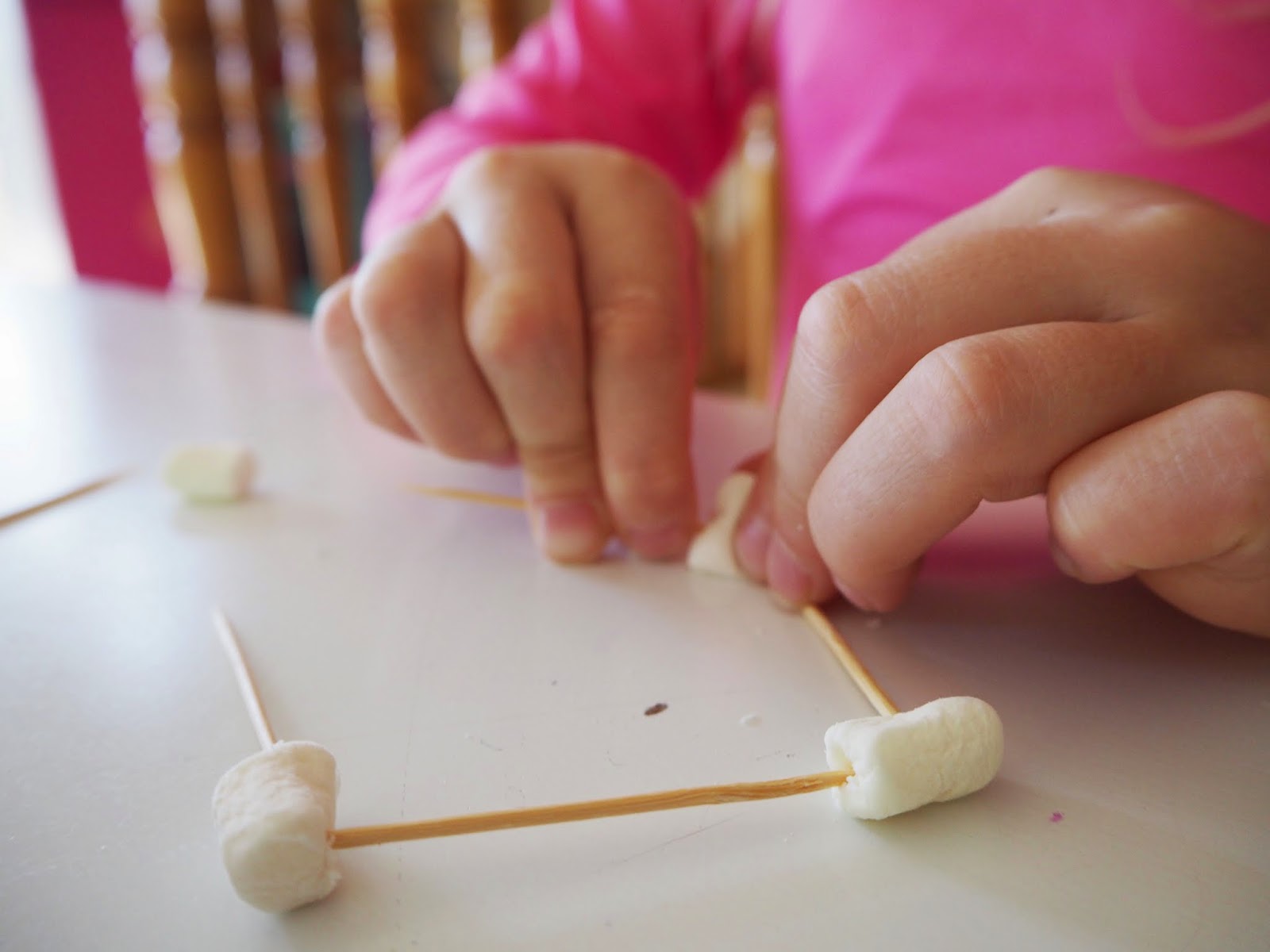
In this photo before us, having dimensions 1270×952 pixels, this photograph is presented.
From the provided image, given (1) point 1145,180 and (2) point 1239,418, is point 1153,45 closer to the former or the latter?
(1) point 1145,180

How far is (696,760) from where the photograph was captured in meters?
0.31

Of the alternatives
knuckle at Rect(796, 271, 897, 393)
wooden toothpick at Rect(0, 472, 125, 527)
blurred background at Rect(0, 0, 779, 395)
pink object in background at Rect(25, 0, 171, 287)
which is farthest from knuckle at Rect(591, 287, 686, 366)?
pink object in background at Rect(25, 0, 171, 287)

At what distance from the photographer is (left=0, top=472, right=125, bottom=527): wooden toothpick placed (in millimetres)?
502

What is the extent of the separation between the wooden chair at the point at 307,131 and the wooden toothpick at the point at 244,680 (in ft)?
3.77

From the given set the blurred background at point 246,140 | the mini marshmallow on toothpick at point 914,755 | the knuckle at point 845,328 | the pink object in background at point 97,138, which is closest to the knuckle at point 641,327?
the knuckle at point 845,328

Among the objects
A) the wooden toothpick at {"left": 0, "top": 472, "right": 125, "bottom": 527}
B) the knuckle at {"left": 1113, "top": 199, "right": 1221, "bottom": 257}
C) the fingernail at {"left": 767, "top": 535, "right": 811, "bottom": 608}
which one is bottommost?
the wooden toothpick at {"left": 0, "top": 472, "right": 125, "bottom": 527}

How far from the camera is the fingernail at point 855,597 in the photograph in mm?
369

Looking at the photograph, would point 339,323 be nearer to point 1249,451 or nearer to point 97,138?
point 1249,451

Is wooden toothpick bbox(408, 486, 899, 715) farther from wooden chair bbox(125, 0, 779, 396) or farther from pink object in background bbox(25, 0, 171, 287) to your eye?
pink object in background bbox(25, 0, 171, 287)

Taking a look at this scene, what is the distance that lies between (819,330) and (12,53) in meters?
2.22

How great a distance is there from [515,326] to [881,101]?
42 cm

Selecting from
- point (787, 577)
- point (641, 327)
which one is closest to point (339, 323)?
point (641, 327)

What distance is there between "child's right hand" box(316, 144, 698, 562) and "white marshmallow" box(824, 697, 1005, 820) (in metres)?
0.18

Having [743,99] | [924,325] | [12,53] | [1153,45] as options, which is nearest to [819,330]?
[924,325]
